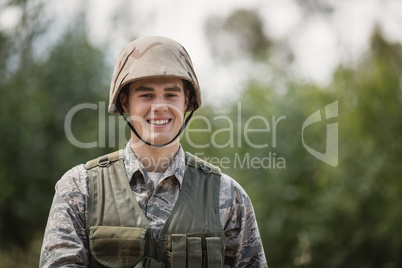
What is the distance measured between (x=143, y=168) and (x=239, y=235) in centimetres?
62

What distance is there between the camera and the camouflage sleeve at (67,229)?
2850 millimetres

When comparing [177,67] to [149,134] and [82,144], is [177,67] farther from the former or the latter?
[82,144]

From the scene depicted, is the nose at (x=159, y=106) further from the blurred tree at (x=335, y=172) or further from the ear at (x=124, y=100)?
the blurred tree at (x=335, y=172)

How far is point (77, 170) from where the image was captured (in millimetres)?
3123

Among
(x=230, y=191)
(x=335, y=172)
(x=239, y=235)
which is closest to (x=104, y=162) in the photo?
(x=230, y=191)

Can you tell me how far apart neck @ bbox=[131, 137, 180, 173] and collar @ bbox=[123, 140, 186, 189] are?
27mm

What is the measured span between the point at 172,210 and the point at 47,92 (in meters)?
14.1

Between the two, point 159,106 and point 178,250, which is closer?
point 178,250

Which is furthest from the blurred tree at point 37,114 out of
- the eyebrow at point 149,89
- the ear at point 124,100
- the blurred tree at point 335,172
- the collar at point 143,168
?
the eyebrow at point 149,89

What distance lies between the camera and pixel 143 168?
316 cm

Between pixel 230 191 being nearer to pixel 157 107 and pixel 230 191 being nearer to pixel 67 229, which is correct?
pixel 157 107

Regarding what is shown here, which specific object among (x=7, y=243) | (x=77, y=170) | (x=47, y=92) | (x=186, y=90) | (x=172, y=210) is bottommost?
(x=7, y=243)

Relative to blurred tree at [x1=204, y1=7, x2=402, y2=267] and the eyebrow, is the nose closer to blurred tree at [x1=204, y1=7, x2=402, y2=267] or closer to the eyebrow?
the eyebrow

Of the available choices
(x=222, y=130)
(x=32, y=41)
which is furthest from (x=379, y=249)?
(x=32, y=41)
